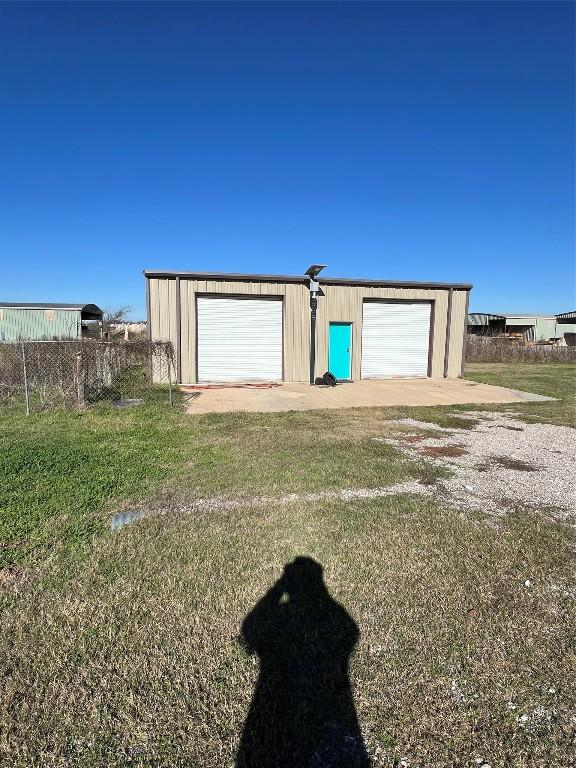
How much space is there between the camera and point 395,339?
16.9m

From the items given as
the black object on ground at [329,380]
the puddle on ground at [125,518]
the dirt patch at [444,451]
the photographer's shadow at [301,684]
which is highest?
the black object on ground at [329,380]

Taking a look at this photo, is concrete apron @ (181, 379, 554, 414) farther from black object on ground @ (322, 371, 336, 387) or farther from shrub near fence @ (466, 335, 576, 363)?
shrub near fence @ (466, 335, 576, 363)

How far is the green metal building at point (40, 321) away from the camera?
26344 millimetres

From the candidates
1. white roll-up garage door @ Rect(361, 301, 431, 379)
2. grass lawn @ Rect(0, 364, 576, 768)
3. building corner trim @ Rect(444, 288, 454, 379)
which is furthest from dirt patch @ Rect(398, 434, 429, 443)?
building corner trim @ Rect(444, 288, 454, 379)

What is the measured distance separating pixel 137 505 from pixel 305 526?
1703 millimetres

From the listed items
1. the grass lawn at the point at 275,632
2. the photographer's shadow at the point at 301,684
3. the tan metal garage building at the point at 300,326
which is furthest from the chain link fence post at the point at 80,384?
the photographer's shadow at the point at 301,684

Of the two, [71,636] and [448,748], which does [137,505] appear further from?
[448,748]

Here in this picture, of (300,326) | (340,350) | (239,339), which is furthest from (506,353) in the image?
(239,339)

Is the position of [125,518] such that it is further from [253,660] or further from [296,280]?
[296,280]

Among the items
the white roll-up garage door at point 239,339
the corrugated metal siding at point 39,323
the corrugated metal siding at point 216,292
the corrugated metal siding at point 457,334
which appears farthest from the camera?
the corrugated metal siding at point 39,323

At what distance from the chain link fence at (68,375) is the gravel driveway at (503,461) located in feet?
18.1

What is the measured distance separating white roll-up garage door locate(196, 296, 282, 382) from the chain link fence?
280 centimetres

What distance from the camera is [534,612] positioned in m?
2.77

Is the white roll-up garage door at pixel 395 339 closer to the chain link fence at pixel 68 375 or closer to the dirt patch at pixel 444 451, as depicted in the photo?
the chain link fence at pixel 68 375
